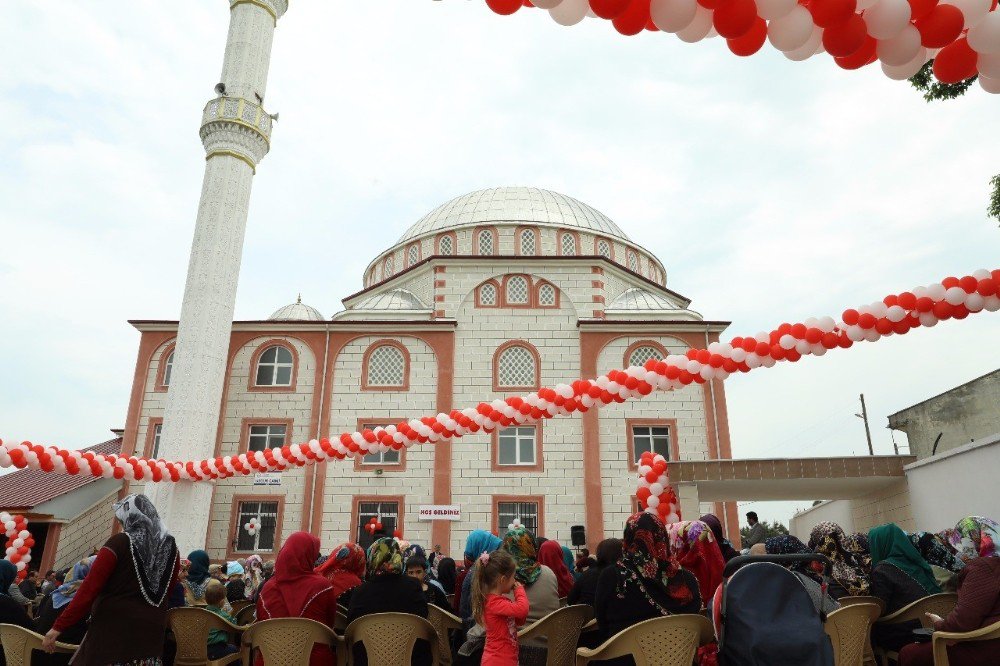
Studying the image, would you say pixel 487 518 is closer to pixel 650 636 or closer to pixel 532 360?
pixel 532 360

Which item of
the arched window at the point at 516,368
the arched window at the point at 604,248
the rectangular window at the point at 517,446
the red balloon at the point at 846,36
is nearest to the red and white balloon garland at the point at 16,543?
Answer: the rectangular window at the point at 517,446

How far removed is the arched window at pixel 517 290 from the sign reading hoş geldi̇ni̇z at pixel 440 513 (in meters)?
6.65

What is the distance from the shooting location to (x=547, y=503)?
60.8 feet

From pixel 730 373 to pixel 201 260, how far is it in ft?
51.8

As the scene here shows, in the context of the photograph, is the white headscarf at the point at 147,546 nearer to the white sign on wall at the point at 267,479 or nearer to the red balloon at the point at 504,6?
the red balloon at the point at 504,6

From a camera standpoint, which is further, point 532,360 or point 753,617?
point 532,360

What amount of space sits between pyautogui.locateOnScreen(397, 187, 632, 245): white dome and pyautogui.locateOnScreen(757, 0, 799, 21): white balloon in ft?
75.2

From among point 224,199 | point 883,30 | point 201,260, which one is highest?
point 224,199

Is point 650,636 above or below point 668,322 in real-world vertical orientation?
below

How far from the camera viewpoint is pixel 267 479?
18.8 m

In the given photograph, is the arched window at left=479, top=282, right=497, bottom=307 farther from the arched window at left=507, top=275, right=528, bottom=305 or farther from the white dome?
the white dome

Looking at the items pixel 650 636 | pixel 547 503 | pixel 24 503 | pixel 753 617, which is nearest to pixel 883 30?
pixel 753 617

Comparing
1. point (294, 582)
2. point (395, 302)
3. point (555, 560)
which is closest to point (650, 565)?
point (555, 560)

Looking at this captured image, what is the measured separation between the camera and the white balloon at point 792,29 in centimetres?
380
